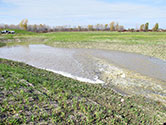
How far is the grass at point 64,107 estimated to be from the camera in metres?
5.34

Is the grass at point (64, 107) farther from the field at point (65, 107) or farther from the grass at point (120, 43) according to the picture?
the grass at point (120, 43)

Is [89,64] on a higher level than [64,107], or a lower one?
lower

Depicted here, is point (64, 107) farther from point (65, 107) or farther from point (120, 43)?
point (120, 43)

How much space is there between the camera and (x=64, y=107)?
6141 millimetres

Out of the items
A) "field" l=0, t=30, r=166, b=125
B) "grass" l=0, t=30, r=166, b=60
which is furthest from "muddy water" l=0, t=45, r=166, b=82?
"field" l=0, t=30, r=166, b=125

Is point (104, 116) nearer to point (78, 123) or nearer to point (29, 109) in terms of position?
point (78, 123)

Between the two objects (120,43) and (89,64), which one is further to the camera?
(120,43)

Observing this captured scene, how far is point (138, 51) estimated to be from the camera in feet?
89.5

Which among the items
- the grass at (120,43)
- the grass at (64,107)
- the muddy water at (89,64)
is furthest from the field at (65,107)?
the grass at (120,43)

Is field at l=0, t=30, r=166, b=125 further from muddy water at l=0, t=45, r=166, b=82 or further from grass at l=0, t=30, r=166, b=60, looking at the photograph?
grass at l=0, t=30, r=166, b=60

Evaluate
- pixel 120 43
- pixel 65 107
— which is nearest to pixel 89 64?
pixel 65 107

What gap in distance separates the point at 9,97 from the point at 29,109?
1234mm

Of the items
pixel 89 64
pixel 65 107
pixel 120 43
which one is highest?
pixel 120 43

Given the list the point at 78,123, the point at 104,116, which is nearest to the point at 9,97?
the point at 78,123
